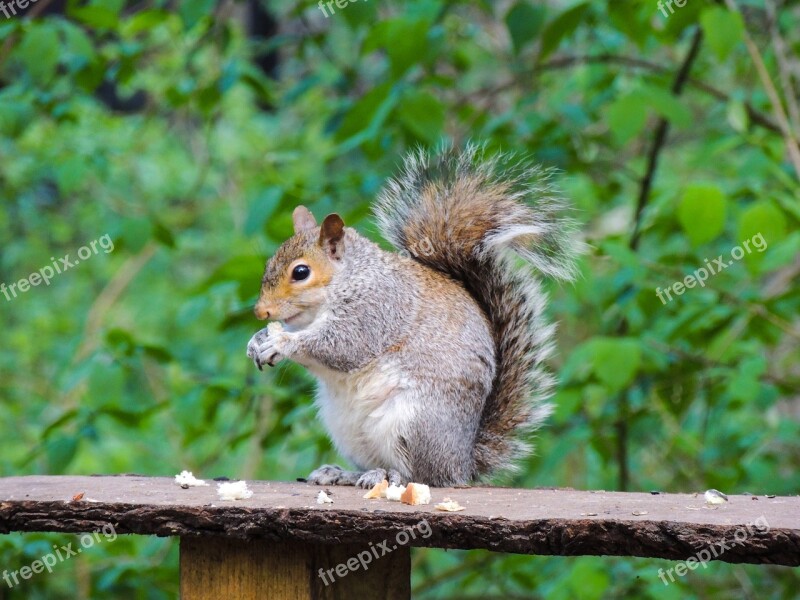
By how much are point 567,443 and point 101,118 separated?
2610mm

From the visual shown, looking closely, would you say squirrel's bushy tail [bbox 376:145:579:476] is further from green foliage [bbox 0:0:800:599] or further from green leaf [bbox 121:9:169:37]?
green leaf [bbox 121:9:169:37]

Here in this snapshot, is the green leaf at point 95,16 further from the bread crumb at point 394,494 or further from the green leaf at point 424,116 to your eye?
the bread crumb at point 394,494

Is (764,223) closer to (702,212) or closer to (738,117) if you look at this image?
(702,212)

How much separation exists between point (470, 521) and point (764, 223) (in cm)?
128

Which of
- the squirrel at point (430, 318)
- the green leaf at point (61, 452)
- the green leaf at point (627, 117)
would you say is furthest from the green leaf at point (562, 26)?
the green leaf at point (61, 452)

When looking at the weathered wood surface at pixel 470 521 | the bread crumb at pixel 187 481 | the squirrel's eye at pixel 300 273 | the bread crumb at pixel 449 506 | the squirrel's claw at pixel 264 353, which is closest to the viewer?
the weathered wood surface at pixel 470 521

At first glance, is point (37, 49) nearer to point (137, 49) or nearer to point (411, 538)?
point (137, 49)

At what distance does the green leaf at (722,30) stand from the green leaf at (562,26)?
0.30 metres

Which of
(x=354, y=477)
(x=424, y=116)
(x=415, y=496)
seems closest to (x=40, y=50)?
(x=424, y=116)

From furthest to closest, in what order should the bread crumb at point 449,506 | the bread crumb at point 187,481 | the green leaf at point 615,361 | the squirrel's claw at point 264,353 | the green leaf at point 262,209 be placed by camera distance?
the green leaf at point 262,209 < the green leaf at point 615,361 < the squirrel's claw at point 264,353 < the bread crumb at point 187,481 < the bread crumb at point 449,506

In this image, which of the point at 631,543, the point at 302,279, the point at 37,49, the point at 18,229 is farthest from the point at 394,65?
the point at 18,229

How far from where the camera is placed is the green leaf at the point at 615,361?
241 cm

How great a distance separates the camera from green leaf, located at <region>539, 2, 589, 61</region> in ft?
8.12

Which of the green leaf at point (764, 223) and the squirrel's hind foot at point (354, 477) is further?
the green leaf at point (764, 223)
